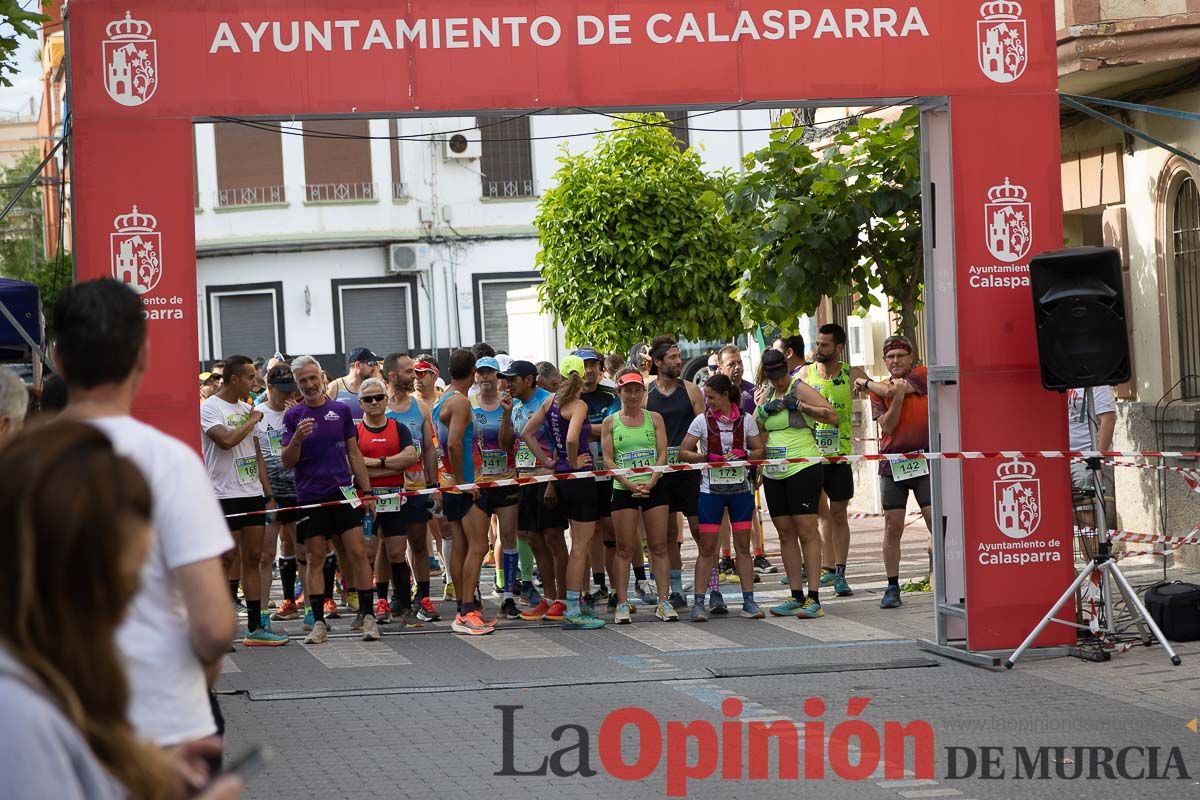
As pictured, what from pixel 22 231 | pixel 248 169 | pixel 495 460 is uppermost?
pixel 22 231

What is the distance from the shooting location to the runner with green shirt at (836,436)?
13.4 metres

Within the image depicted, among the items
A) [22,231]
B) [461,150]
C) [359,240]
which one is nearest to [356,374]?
[359,240]

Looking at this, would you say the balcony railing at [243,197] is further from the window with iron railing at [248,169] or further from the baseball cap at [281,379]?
the baseball cap at [281,379]

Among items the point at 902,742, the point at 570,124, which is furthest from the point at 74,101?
the point at 570,124

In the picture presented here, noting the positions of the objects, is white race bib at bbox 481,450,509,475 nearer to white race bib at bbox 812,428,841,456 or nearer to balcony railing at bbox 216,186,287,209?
white race bib at bbox 812,428,841,456

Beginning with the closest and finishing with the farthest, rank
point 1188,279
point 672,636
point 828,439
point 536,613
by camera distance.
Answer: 1. point 672,636
2. point 536,613
3. point 828,439
4. point 1188,279

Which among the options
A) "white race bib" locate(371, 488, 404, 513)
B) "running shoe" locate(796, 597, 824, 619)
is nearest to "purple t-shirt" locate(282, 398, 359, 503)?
"white race bib" locate(371, 488, 404, 513)

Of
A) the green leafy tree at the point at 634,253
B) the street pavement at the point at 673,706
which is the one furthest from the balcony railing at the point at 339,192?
the street pavement at the point at 673,706

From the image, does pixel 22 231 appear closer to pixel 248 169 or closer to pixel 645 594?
pixel 248 169

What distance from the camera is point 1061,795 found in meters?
6.79

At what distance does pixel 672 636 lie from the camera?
11758 mm

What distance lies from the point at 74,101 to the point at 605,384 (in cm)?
486

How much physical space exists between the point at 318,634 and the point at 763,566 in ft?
18.2

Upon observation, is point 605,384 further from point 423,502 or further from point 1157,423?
point 1157,423
